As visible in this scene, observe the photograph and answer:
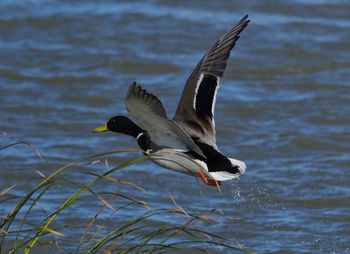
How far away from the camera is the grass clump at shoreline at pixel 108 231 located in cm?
355

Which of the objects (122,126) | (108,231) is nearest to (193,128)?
(122,126)

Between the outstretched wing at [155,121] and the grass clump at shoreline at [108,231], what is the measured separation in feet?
1.28

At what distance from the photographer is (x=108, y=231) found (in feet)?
18.7

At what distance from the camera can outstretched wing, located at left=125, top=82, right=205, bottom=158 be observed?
4094 millimetres

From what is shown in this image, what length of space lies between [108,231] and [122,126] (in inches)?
36.7

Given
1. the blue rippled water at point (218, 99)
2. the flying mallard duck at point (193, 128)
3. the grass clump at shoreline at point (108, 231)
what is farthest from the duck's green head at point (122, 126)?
the blue rippled water at point (218, 99)

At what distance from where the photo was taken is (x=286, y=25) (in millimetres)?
11180

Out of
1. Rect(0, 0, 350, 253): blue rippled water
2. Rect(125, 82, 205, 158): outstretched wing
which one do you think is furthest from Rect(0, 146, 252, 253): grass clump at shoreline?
Rect(125, 82, 205, 158): outstretched wing

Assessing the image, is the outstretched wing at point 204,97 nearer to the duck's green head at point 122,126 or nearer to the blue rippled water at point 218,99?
the duck's green head at point 122,126

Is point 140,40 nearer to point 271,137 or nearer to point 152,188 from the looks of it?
point 271,137

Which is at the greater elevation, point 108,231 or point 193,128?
point 193,128

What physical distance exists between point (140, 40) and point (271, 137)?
348cm

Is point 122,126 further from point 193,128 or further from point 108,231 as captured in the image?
point 108,231

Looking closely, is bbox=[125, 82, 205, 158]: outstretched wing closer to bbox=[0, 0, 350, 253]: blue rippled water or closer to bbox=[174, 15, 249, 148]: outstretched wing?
bbox=[174, 15, 249, 148]: outstretched wing
